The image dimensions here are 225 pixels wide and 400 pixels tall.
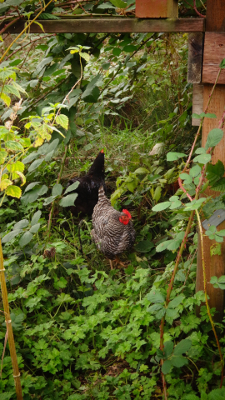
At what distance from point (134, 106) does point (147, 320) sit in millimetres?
3370

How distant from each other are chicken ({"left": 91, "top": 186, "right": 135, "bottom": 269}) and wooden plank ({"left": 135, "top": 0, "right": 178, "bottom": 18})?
1.75m

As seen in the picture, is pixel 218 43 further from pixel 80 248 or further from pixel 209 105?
pixel 80 248

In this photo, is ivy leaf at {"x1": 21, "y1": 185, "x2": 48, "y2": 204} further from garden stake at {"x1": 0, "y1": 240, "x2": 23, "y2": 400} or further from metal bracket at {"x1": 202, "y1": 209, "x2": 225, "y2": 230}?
metal bracket at {"x1": 202, "y1": 209, "x2": 225, "y2": 230}

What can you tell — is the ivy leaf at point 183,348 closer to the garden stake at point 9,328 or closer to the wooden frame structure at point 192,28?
the garden stake at point 9,328

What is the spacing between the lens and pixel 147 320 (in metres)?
2.24

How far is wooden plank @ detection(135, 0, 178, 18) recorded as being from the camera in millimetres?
1647

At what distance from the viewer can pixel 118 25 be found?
1.75m

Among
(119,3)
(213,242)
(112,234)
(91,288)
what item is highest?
(119,3)

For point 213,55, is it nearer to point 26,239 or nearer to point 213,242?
point 213,242

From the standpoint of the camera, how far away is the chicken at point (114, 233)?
10.1 feet

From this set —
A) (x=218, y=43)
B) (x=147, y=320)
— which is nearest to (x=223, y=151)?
(x=218, y=43)

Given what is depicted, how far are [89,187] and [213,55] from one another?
7.27 ft

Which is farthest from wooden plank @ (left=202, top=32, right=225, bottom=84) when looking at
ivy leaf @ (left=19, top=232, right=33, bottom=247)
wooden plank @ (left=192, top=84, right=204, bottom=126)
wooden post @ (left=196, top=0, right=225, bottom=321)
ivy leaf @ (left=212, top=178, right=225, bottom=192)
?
ivy leaf @ (left=19, top=232, right=33, bottom=247)

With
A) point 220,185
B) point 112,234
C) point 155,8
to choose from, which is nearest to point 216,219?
point 220,185
